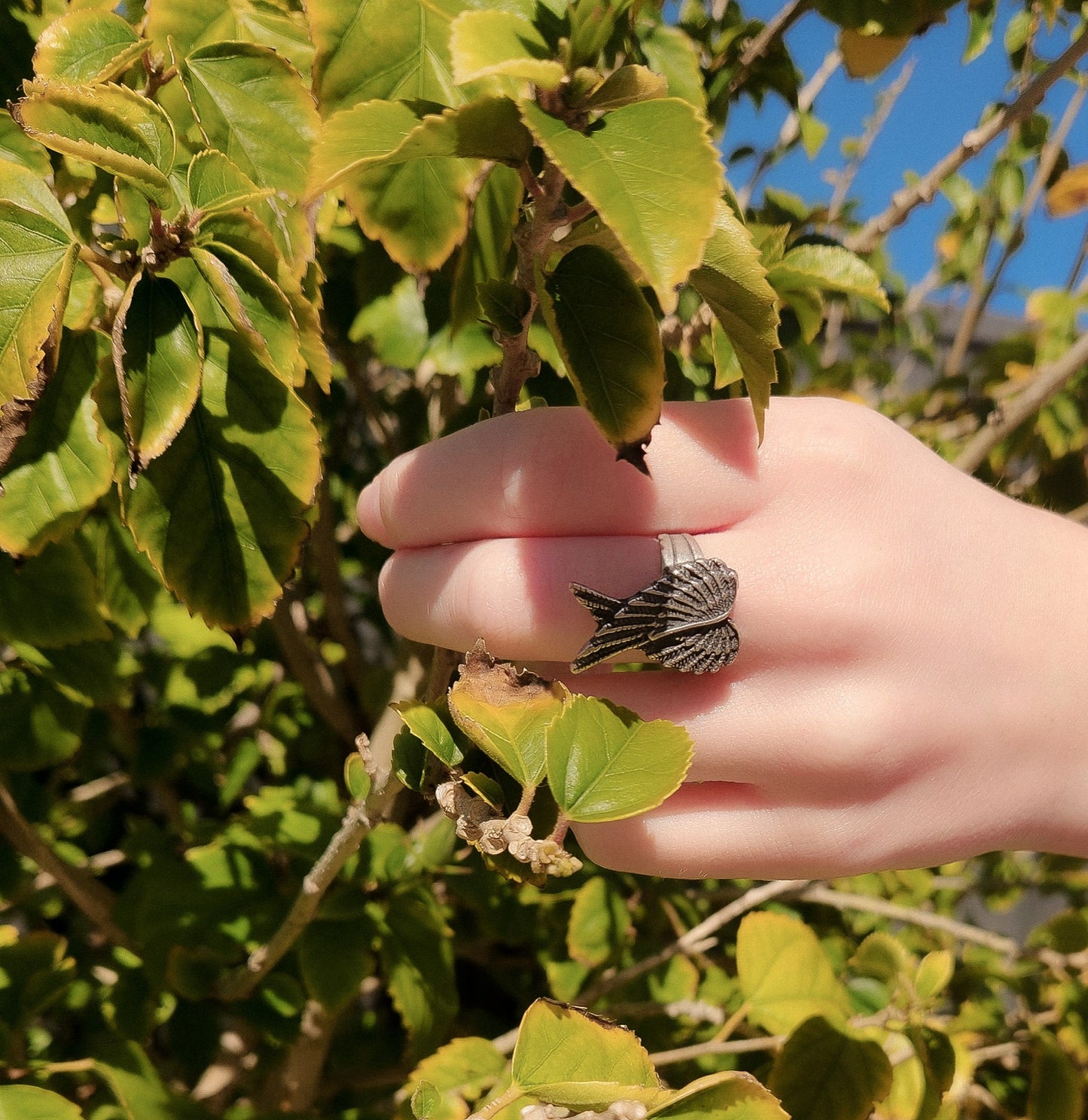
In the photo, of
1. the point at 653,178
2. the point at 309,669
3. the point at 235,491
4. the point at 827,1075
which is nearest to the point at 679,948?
the point at 827,1075

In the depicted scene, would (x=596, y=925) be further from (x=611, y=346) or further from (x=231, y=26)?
(x=231, y=26)

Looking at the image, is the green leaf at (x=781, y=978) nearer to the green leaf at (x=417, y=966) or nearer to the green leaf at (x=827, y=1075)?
the green leaf at (x=827, y=1075)

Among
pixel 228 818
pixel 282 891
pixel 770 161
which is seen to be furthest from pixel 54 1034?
pixel 770 161

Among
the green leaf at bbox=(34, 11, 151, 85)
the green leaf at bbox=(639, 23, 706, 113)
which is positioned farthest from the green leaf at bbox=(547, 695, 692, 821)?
the green leaf at bbox=(639, 23, 706, 113)

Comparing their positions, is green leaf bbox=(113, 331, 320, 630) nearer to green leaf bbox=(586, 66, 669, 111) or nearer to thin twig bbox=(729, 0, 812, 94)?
green leaf bbox=(586, 66, 669, 111)

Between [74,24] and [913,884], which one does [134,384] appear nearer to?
[74,24]
